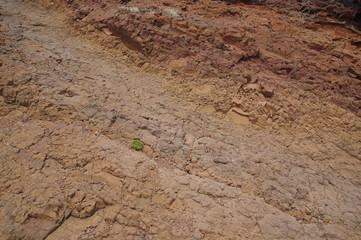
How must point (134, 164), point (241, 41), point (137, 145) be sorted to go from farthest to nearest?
point (241, 41), point (137, 145), point (134, 164)

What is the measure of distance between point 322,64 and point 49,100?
7.03m

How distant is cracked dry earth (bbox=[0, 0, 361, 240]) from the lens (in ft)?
11.0

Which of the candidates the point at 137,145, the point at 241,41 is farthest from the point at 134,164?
the point at 241,41

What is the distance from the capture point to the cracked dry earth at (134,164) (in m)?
3.37

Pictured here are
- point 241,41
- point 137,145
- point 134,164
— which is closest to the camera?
point 134,164

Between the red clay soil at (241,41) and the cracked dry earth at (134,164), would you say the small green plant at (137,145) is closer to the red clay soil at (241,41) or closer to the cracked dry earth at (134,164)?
the cracked dry earth at (134,164)

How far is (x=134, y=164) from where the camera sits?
420 cm

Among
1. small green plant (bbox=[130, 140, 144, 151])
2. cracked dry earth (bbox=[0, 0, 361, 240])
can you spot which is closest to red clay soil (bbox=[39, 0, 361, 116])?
cracked dry earth (bbox=[0, 0, 361, 240])

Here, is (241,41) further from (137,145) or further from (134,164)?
(134,164)

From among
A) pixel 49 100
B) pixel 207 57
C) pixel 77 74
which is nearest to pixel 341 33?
pixel 207 57

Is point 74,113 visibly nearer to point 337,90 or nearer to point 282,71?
point 282,71

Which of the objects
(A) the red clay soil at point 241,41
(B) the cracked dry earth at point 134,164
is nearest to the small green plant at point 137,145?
(B) the cracked dry earth at point 134,164

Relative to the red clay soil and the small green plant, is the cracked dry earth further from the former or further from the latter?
the red clay soil

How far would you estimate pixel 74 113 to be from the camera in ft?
15.4
